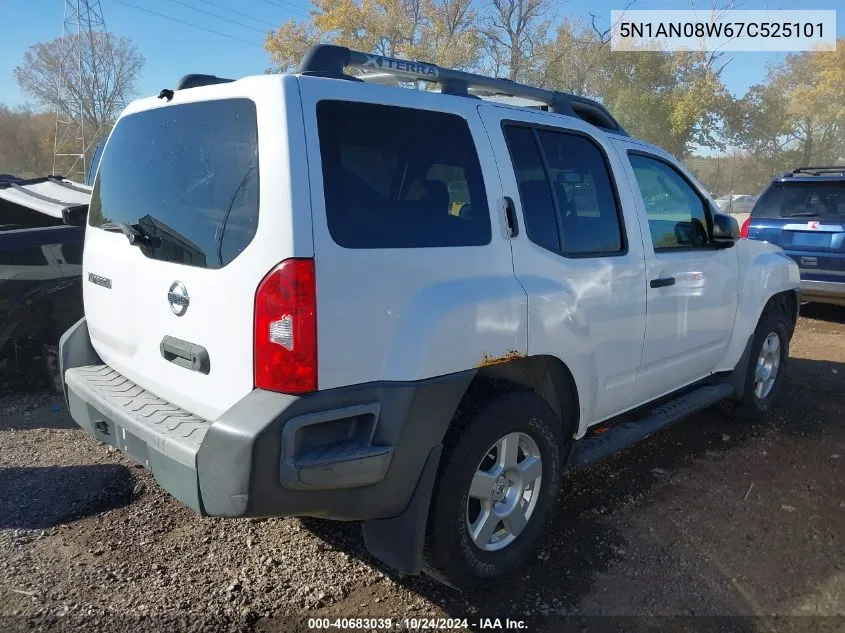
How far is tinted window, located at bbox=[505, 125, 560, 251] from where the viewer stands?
2889 millimetres

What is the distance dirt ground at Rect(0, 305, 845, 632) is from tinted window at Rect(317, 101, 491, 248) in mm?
1524

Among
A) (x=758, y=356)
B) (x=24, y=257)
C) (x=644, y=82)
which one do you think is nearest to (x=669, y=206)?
(x=758, y=356)

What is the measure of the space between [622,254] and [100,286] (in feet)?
8.18

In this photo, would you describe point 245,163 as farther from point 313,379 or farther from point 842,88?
point 842,88

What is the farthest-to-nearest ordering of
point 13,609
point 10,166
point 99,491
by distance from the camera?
point 10,166
point 99,491
point 13,609

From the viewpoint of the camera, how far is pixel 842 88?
3195 centimetres

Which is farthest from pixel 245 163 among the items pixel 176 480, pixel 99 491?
pixel 99 491

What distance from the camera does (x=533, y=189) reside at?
9.70 feet

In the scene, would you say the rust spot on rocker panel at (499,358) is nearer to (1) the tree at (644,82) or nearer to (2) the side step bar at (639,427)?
(2) the side step bar at (639,427)

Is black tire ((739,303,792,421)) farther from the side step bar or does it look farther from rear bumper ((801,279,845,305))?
rear bumper ((801,279,845,305))

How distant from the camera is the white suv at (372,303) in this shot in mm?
2158

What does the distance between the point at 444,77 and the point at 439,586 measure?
2.20m

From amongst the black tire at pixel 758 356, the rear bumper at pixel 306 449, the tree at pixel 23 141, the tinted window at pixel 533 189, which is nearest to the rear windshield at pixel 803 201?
the black tire at pixel 758 356

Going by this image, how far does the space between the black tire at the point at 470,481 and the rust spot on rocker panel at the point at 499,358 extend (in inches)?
6.7
